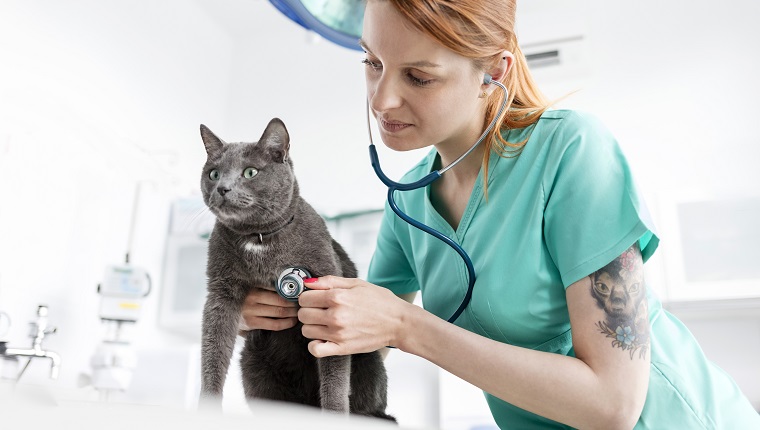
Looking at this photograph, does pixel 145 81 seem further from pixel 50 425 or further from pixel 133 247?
pixel 50 425

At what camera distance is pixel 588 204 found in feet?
2.81

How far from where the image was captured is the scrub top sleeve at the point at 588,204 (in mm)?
829

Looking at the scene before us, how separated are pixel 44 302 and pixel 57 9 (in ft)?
3.70

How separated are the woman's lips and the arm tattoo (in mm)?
357

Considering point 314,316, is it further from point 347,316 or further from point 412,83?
point 412,83

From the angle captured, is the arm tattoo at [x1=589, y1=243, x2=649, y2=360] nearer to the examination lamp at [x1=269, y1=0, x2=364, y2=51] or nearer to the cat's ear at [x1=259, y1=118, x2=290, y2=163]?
the cat's ear at [x1=259, y1=118, x2=290, y2=163]

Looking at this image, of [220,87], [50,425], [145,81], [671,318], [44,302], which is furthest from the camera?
[220,87]

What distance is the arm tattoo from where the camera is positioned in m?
0.81

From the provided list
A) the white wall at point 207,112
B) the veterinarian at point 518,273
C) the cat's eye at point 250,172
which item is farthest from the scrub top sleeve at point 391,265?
the white wall at point 207,112

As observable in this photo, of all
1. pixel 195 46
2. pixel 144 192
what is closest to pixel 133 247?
pixel 144 192

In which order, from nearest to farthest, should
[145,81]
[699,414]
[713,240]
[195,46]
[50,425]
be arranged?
[50,425] < [699,414] < [713,240] < [145,81] < [195,46]

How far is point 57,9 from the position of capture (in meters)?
2.39

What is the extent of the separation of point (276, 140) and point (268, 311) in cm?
26

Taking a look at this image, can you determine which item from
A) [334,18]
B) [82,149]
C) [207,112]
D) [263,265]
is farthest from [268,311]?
[207,112]
